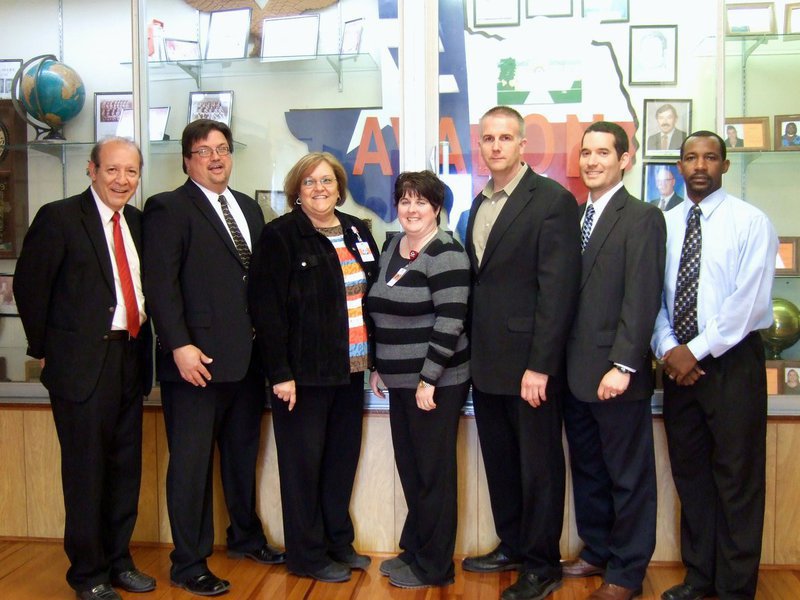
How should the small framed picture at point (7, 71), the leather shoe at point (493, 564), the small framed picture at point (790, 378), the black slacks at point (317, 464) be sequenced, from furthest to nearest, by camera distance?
the small framed picture at point (7, 71) < the small framed picture at point (790, 378) < the leather shoe at point (493, 564) < the black slacks at point (317, 464)

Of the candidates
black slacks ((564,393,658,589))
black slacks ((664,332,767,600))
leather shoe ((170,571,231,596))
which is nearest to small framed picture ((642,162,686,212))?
black slacks ((664,332,767,600))

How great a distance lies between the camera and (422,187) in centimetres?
266

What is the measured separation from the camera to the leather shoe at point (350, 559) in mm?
2963

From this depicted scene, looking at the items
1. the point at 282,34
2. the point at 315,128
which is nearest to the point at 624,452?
the point at 315,128

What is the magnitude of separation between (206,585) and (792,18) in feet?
11.2

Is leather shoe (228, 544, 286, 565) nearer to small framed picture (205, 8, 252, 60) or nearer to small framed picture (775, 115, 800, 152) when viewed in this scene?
small framed picture (205, 8, 252, 60)

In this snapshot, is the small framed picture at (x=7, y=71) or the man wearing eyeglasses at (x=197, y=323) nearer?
the man wearing eyeglasses at (x=197, y=323)

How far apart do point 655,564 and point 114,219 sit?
8.03 ft

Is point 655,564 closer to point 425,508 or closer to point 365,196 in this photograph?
point 425,508

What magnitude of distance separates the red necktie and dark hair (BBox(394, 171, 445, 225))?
1.01 meters

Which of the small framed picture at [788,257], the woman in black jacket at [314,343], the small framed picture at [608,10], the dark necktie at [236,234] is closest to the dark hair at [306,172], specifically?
the woman in black jacket at [314,343]

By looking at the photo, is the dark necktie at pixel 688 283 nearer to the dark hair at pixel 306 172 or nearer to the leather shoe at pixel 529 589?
the leather shoe at pixel 529 589

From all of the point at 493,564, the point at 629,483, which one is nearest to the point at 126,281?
the point at 493,564

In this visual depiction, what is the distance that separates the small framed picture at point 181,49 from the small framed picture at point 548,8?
1.65 meters
